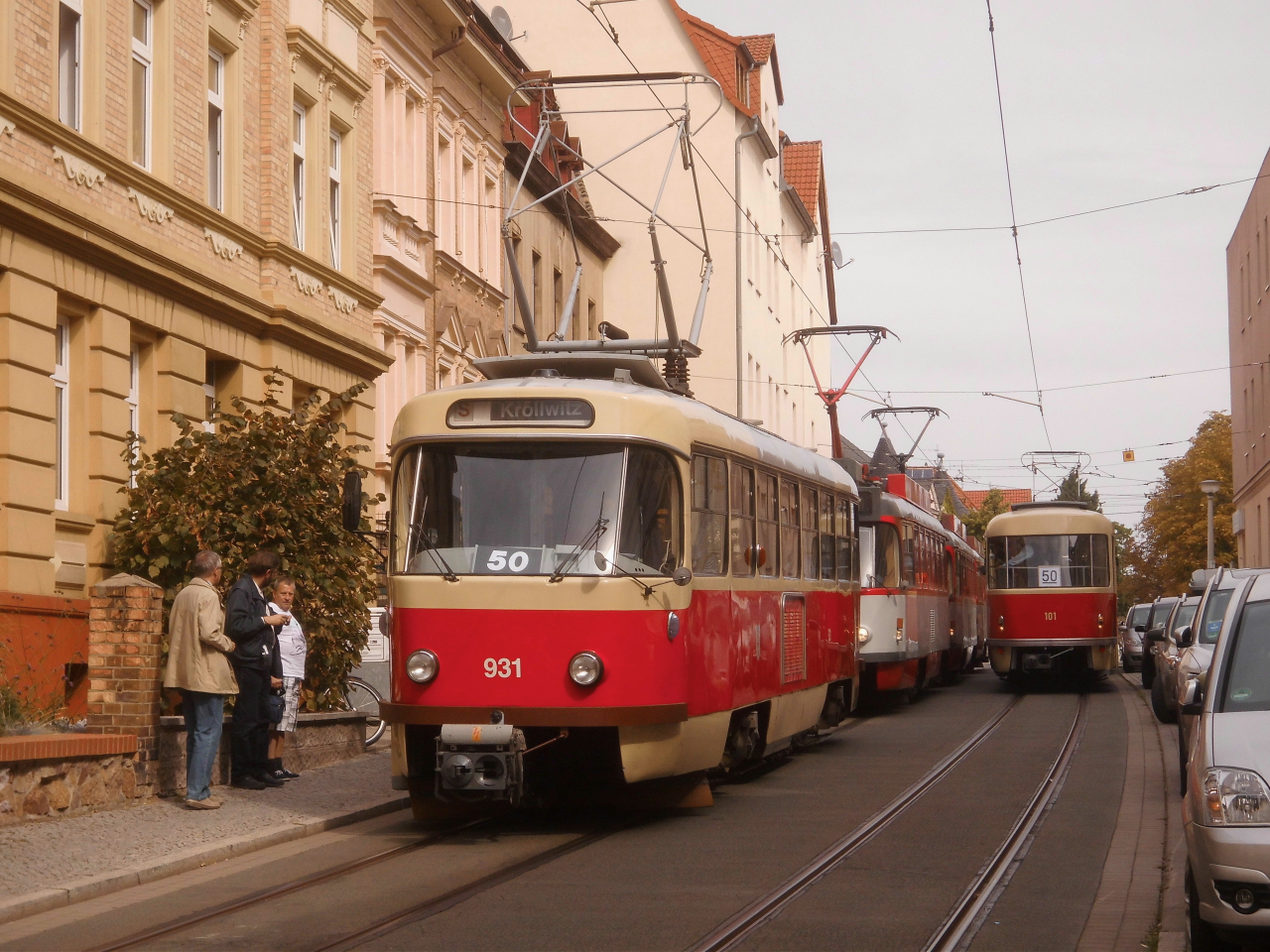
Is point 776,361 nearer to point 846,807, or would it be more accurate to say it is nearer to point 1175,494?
point 1175,494

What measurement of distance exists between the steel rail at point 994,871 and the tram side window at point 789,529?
8.90 feet

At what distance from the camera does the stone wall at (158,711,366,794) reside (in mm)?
13250

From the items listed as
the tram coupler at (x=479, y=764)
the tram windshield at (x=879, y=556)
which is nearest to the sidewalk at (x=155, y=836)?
the tram coupler at (x=479, y=764)

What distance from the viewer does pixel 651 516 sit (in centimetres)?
1179

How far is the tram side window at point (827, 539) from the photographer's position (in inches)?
680

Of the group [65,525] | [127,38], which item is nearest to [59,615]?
[65,525]

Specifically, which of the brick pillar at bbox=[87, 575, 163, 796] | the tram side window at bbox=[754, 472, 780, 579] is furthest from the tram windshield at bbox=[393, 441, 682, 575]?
the tram side window at bbox=[754, 472, 780, 579]

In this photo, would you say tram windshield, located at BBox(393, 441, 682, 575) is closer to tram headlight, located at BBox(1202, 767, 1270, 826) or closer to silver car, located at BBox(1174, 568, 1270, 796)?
silver car, located at BBox(1174, 568, 1270, 796)

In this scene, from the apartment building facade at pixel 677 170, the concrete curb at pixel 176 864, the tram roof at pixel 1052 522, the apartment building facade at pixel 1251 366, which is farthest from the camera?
the apartment building facade at pixel 677 170

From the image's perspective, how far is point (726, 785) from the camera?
15.0m

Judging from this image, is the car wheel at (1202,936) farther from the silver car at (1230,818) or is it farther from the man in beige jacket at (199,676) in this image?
the man in beige jacket at (199,676)

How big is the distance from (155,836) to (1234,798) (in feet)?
21.7

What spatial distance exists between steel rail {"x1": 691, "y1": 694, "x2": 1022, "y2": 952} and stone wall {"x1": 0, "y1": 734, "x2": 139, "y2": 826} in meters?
4.88

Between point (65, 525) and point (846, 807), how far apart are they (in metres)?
7.52
